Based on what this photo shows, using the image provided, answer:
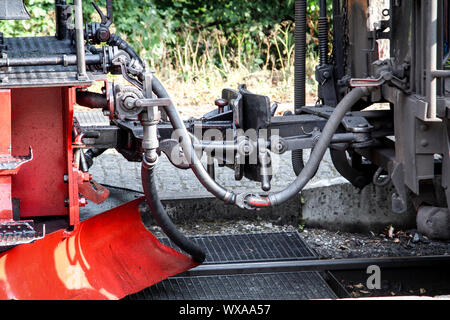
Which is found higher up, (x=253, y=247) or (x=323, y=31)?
(x=323, y=31)

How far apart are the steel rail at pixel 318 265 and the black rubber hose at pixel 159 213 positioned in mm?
388

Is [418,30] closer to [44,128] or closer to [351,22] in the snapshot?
[351,22]

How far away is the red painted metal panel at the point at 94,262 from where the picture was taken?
12.8ft

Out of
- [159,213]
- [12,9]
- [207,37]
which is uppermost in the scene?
[207,37]

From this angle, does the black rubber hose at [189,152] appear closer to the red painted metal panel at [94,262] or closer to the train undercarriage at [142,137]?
the train undercarriage at [142,137]

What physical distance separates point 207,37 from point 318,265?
888cm

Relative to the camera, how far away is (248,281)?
4891 mm

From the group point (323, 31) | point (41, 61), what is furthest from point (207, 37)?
point (41, 61)

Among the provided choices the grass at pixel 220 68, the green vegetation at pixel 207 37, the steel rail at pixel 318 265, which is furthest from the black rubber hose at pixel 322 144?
the green vegetation at pixel 207 37

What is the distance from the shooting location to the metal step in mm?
4637

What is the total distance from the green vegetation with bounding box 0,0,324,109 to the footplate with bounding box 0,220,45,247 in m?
7.18

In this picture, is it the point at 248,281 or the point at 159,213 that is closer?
the point at 159,213

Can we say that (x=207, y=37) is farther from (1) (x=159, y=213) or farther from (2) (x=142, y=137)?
(1) (x=159, y=213)

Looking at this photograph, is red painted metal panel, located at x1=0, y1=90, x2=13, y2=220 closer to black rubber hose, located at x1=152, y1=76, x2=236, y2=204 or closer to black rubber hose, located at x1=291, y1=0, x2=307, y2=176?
black rubber hose, located at x1=152, y1=76, x2=236, y2=204
